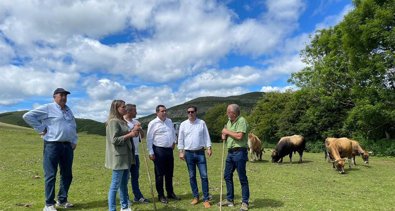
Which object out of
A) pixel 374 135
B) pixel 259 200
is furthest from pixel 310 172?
pixel 374 135

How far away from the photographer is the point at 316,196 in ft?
36.9

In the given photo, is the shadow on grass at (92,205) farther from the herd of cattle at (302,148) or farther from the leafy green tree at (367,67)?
the leafy green tree at (367,67)

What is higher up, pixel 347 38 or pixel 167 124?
pixel 347 38

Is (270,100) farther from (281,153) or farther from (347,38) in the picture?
(281,153)

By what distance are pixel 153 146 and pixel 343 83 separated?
103 ft

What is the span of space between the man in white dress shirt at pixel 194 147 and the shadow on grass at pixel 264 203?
1.29 m

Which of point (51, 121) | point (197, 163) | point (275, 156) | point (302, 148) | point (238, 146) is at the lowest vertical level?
point (197, 163)

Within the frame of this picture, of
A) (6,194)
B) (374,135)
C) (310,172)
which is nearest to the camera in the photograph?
(6,194)

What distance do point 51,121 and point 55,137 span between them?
42 centimetres

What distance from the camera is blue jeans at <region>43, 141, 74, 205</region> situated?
8.82 m

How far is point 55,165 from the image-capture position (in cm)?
899

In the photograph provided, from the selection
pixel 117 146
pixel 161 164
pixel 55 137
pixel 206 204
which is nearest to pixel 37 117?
pixel 55 137

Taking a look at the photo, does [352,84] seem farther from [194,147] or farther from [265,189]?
[194,147]

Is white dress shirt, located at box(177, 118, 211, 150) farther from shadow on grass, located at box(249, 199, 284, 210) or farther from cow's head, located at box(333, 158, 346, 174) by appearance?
cow's head, located at box(333, 158, 346, 174)
